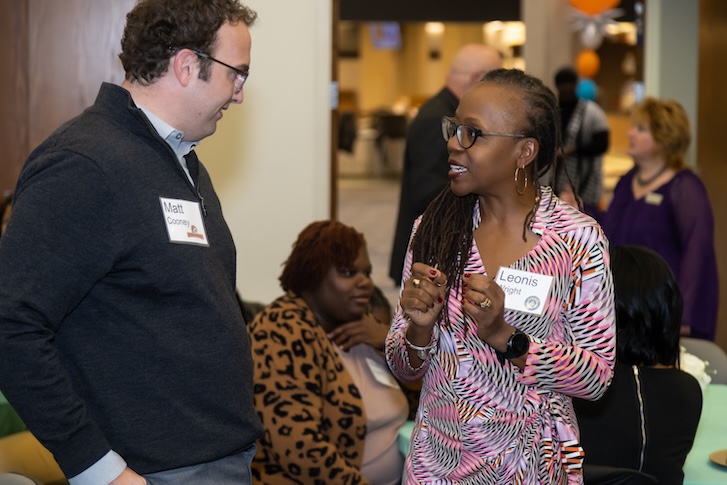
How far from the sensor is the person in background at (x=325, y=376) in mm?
2830

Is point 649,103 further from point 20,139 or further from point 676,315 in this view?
point 20,139

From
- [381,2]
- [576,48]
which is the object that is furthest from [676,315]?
[576,48]

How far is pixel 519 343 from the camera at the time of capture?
1828 millimetres

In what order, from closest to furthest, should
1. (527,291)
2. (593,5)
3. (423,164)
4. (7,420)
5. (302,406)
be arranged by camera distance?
(527,291) < (302,406) < (7,420) < (423,164) < (593,5)

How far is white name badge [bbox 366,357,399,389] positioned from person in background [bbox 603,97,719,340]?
6.62 feet

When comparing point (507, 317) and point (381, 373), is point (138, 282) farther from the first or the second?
point (381, 373)

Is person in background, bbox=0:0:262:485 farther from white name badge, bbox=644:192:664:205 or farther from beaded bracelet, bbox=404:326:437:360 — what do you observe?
white name badge, bbox=644:192:664:205

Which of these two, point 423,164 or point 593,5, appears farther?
point 593,5

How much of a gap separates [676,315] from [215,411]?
1262mm

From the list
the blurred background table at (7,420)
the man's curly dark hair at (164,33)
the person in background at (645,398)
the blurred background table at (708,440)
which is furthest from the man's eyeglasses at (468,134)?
the blurred background table at (7,420)

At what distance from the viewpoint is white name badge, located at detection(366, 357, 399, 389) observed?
3.17 m

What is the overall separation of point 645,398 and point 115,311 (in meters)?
1.37

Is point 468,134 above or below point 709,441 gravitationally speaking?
above

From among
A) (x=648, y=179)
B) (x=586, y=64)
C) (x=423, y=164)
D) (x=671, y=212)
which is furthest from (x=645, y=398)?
(x=586, y=64)
